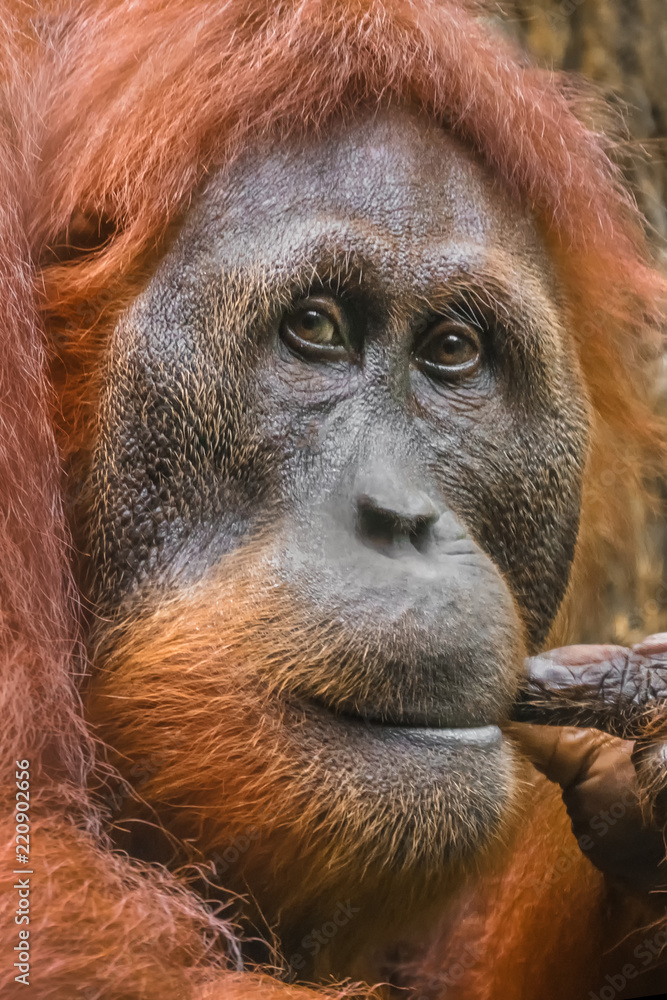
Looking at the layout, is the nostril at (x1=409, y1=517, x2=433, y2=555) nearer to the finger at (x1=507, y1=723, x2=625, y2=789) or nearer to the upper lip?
the upper lip

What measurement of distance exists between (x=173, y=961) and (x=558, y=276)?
35.0 inches

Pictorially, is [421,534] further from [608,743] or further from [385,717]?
[608,743]

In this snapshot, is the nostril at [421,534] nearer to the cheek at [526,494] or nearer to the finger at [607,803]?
the cheek at [526,494]

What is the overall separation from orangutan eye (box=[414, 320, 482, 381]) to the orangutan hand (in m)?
0.35

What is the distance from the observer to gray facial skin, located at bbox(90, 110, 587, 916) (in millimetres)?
969

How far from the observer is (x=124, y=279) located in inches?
40.9

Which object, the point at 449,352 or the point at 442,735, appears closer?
the point at 442,735

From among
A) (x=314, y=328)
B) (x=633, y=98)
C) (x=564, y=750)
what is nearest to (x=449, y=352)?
(x=314, y=328)

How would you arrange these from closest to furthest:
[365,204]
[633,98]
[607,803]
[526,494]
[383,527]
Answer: [383,527]
[365,204]
[526,494]
[607,803]
[633,98]

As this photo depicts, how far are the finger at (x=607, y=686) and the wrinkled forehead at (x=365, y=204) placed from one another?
48cm

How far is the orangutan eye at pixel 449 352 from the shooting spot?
3.66ft

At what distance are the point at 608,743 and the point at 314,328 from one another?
67 cm

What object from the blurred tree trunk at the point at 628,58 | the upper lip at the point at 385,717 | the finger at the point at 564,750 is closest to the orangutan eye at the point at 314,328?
the upper lip at the point at 385,717

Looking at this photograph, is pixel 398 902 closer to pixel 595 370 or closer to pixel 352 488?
pixel 352 488
